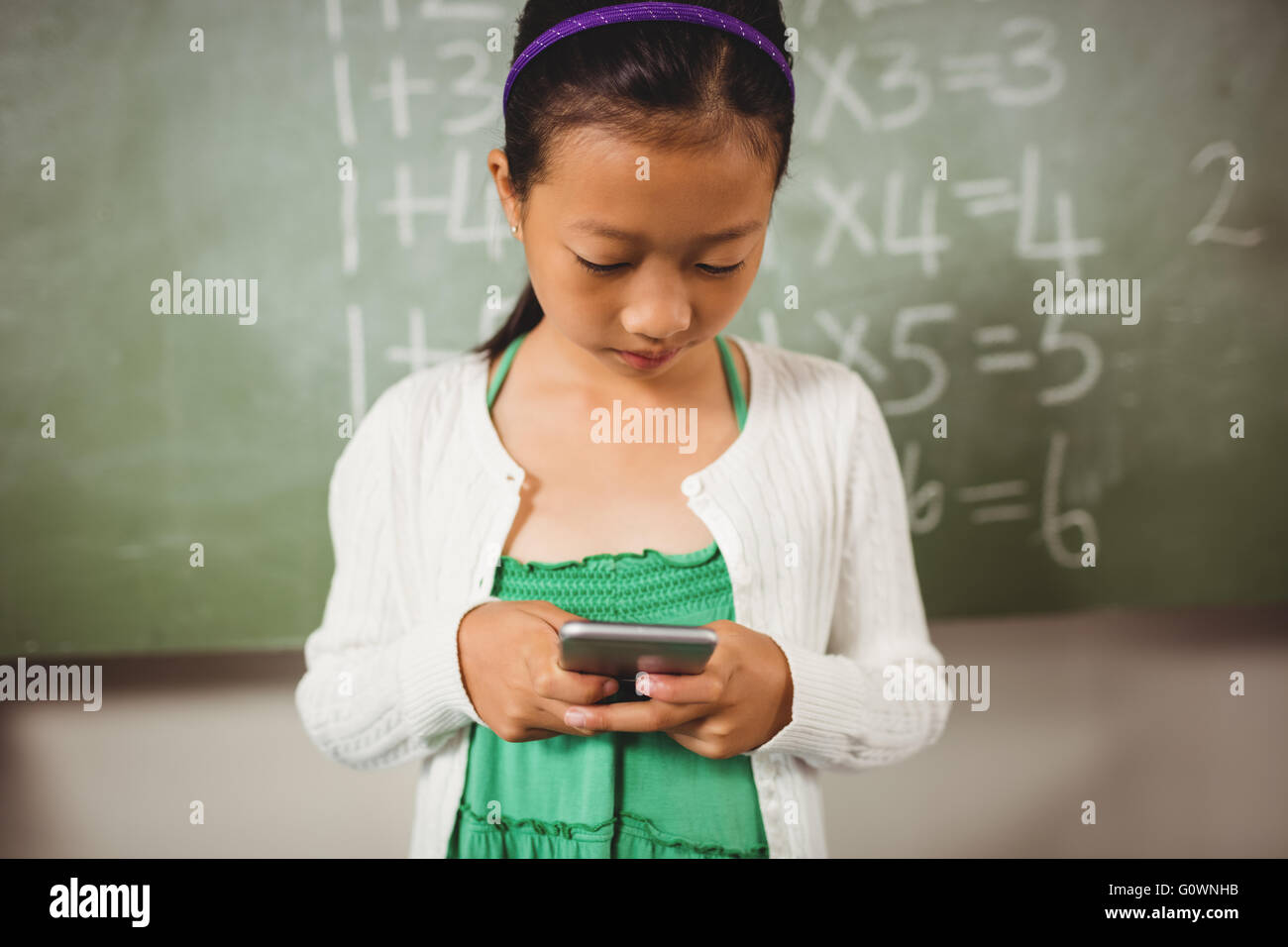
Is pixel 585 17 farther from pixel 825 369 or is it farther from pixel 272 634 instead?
pixel 272 634

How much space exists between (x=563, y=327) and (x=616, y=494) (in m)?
0.15

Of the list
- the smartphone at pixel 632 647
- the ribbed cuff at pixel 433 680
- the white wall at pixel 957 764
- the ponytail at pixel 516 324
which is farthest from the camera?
the white wall at pixel 957 764

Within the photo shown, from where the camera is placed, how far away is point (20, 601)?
102 centimetres

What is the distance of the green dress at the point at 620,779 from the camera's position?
63cm

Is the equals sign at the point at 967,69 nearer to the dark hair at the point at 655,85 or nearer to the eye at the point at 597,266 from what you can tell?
the dark hair at the point at 655,85

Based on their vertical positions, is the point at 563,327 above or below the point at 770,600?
above

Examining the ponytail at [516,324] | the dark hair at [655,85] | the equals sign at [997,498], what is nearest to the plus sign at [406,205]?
the ponytail at [516,324]

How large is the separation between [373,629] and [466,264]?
0.49 m

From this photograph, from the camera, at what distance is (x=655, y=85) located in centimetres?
52

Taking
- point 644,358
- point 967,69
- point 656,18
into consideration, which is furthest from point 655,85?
point 967,69

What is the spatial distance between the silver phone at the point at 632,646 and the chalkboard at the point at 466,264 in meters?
0.58
